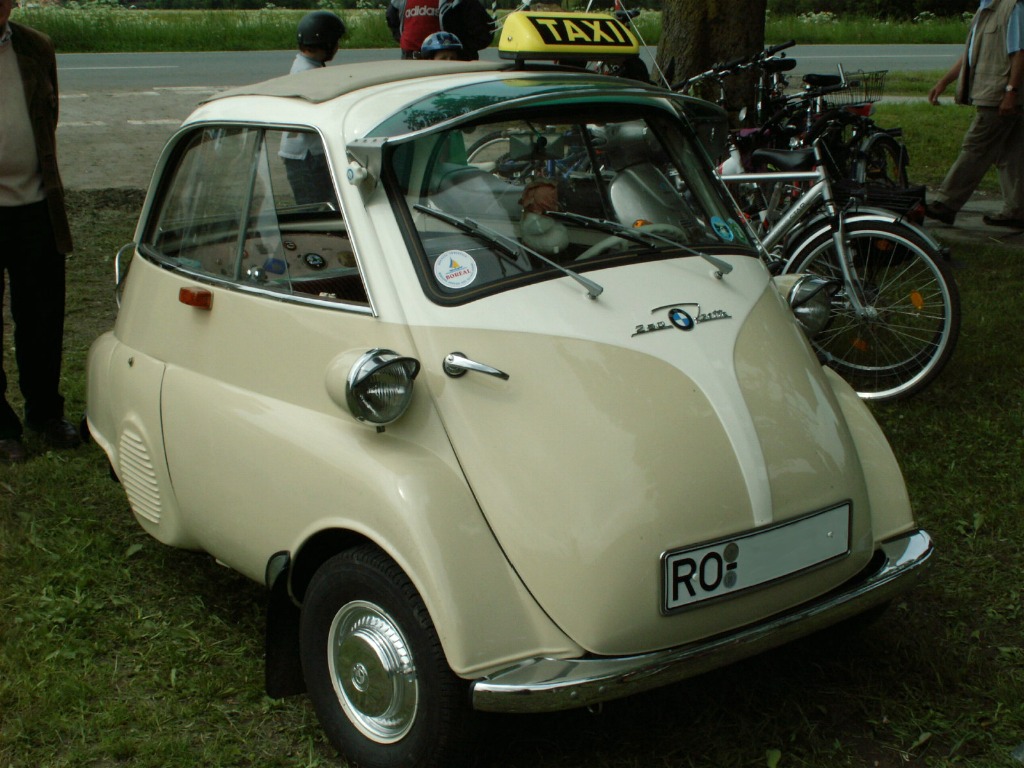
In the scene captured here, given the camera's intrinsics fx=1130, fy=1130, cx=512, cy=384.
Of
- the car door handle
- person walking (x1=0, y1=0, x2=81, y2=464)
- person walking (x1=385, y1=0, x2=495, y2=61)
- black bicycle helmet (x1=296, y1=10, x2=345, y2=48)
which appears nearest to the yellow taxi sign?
the car door handle

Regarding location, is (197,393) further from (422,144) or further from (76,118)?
(76,118)

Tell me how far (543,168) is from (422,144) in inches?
15.7

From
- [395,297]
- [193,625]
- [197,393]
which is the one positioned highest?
[395,297]

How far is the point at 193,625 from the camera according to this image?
3674 millimetres

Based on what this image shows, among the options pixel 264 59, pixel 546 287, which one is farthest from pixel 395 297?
pixel 264 59

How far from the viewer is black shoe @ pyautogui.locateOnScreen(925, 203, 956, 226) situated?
8.37 metres

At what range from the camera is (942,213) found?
8398 millimetres

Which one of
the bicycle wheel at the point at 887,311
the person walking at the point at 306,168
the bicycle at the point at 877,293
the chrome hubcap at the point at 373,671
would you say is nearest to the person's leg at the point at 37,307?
the person walking at the point at 306,168

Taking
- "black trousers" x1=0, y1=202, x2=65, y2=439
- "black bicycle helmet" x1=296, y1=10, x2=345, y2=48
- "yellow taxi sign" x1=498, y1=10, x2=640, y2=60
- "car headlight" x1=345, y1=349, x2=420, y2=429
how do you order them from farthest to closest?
1. "black bicycle helmet" x1=296, y1=10, x2=345, y2=48
2. "black trousers" x1=0, y1=202, x2=65, y2=439
3. "yellow taxi sign" x1=498, y1=10, x2=640, y2=60
4. "car headlight" x1=345, y1=349, x2=420, y2=429

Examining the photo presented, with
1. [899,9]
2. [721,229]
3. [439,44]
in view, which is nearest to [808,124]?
[439,44]

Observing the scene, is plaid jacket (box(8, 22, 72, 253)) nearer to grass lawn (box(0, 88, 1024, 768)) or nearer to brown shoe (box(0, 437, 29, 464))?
brown shoe (box(0, 437, 29, 464))

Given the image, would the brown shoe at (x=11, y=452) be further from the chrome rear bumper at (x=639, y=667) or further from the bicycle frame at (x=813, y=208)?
the bicycle frame at (x=813, y=208)

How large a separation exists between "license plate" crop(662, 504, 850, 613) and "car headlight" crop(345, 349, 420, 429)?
0.74 m

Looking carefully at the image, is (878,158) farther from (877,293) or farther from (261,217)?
(261,217)
